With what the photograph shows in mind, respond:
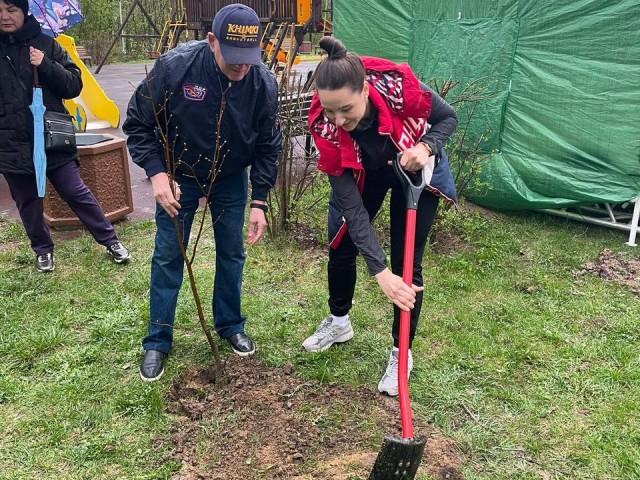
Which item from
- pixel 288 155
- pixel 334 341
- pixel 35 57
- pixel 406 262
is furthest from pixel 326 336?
pixel 35 57

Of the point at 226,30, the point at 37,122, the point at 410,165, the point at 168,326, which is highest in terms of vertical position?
the point at 226,30

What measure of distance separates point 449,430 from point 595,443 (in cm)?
63

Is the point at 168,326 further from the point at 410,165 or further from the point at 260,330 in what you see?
the point at 410,165

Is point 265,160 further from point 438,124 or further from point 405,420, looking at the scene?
point 405,420

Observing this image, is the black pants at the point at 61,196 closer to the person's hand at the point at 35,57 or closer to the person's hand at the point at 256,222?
the person's hand at the point at 35,57

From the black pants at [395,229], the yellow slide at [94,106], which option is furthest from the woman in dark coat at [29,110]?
the yellow slide at [94,106]

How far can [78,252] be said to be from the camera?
4.45 m

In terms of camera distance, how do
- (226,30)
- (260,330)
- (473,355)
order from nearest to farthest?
(226,30)
(473,355)
(260,330)

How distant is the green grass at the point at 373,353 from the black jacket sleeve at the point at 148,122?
1109 millimetres

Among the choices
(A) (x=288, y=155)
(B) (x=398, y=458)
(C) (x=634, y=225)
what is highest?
(A) (x=288, y=155)

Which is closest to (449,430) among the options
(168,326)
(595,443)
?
(595,443)

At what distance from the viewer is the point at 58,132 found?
3.76 meters

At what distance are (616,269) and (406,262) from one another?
2.66 m

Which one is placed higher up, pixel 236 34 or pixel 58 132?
pixel 236 34
